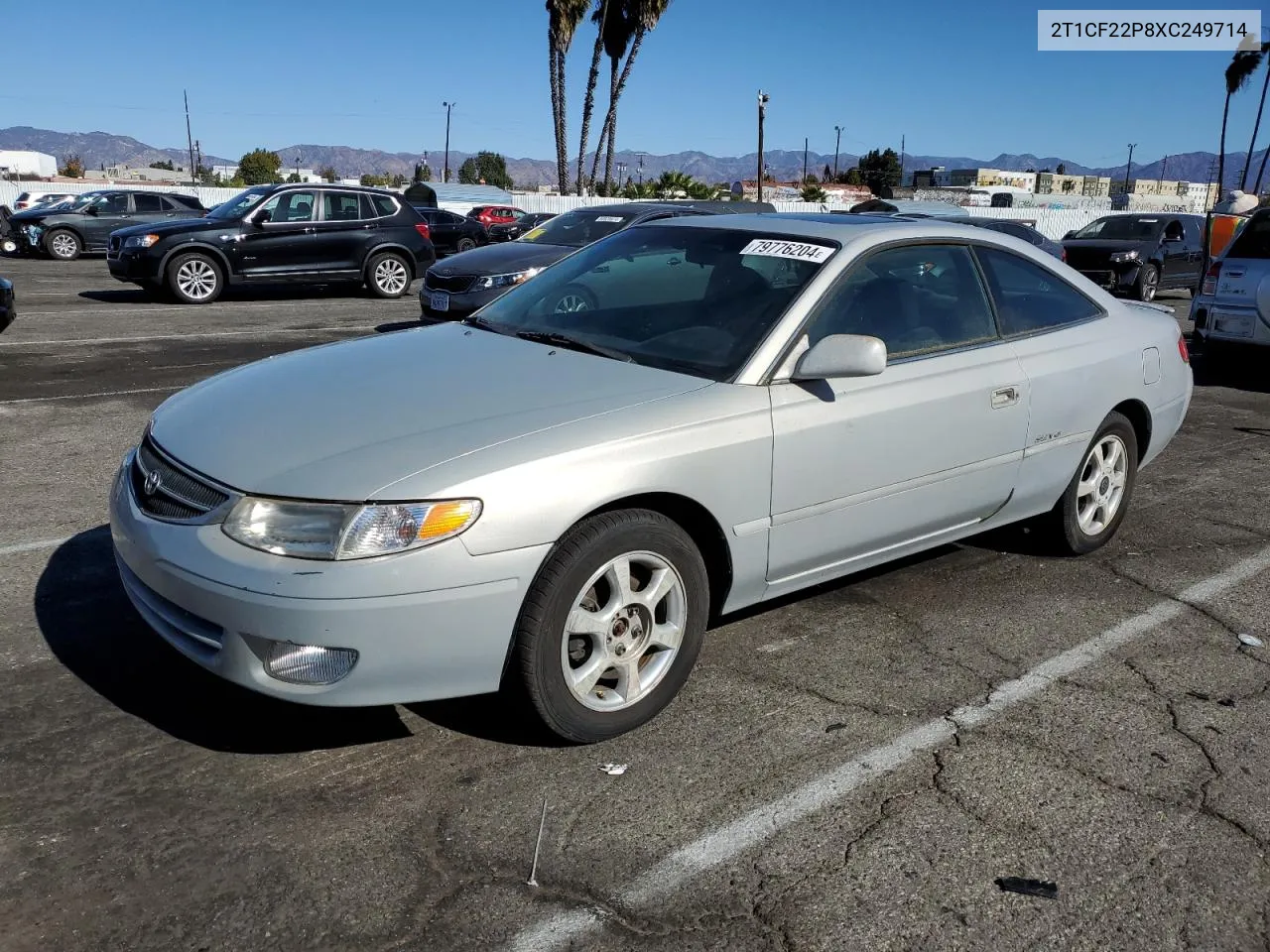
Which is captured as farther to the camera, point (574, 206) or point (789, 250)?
point (574, 206)

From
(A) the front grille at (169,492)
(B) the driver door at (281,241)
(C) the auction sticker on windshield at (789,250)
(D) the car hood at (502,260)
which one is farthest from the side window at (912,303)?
(B) the driver door at (281,241)

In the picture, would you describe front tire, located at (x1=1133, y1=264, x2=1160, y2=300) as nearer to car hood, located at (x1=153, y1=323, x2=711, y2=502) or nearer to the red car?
car hood, located at (x1=153, y1=323, x2=711, y2=502)

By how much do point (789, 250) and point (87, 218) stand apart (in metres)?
22.3

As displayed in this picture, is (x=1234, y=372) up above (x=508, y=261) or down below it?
below

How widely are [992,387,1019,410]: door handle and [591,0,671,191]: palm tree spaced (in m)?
40.6

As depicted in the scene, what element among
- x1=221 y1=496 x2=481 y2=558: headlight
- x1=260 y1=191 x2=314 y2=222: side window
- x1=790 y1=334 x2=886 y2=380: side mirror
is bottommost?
x1=221 y1=496 x2=481 y2=558: headlight

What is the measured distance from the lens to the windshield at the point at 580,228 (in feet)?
39.5

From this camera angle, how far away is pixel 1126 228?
62.4ft

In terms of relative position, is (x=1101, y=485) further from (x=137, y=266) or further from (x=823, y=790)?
(x=137, y=266)

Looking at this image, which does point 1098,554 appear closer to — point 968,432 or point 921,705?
point 968,432

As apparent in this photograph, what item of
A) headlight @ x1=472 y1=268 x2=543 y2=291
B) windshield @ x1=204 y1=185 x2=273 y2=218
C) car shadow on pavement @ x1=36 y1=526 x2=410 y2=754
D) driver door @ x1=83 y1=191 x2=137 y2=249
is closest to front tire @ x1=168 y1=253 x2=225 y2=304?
windshield @ x1=204 y1=185 x2=273 y2=218

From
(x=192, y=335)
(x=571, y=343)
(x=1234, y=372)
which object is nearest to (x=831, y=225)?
(x=571, y=343)

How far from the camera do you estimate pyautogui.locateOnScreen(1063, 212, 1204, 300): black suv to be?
18.1 metres

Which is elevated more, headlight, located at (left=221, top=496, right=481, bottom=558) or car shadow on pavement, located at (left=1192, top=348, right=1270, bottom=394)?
headlight, located at (left=221, top=496, right=481, bottom=558)
